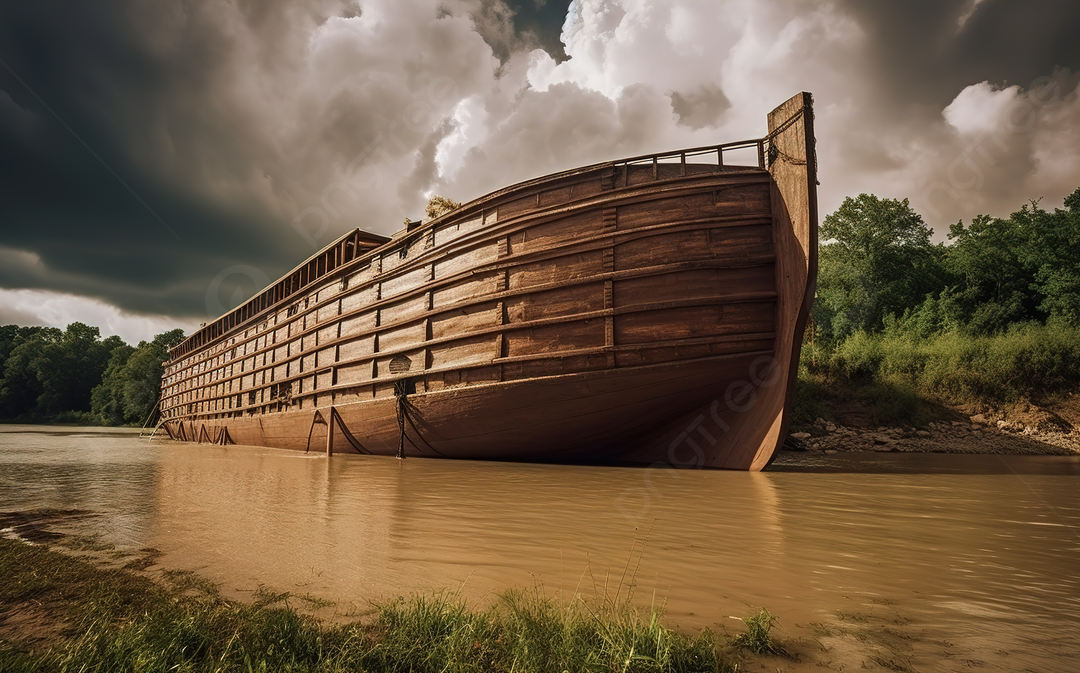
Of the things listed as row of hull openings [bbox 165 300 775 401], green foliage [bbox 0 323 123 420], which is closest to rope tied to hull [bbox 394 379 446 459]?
row of hull openings [bbox 165 300 775 401]

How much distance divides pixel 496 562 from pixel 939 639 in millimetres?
1987

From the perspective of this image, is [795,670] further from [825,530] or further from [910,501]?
[910,501]

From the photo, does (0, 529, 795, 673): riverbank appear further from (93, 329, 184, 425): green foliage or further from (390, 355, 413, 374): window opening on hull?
(93, 329, 184, 425): green foliage

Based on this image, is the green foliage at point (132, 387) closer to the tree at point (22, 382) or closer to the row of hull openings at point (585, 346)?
the tree at point (22, 382)

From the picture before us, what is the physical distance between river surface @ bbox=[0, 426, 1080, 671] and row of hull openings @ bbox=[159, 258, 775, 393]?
2530mm

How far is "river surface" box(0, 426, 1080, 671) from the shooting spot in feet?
6.56

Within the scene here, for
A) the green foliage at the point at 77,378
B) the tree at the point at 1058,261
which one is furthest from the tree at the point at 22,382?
the tree at the point at 1058,261

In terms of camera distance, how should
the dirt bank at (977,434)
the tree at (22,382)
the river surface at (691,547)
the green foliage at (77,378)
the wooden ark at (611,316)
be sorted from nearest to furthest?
the river surface at (691,547) < the wooden ark at (611,316) < the dirt bank at (977,434) < the green foliage at (77,378) < the tree at (22,382)

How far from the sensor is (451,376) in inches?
359

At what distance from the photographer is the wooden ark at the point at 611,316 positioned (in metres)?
7.11

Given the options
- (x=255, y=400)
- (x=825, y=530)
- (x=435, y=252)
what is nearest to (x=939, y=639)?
(x=825, y=530)

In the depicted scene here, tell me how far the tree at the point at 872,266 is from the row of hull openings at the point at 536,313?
2721 centimetres

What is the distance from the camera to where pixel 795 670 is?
5.32 ft

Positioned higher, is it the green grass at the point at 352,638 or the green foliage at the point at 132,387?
the green foliage at the point at 132,387
